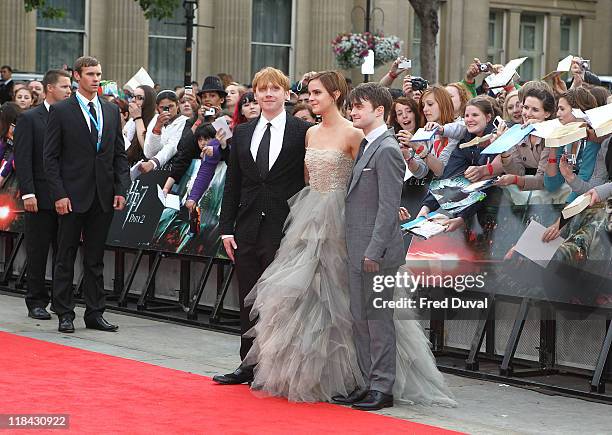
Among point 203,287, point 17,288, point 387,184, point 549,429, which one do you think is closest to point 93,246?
point 203,287

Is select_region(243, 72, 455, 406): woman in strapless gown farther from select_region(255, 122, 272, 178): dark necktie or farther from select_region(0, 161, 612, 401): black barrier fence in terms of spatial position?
select_region(0, 161, 612, 401): black barrier fence

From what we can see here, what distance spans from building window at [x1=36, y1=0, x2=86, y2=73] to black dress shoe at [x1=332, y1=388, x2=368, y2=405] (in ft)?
84.6

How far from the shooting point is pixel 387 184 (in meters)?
8.70

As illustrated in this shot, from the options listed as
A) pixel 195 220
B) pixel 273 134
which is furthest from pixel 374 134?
pixel 195 220

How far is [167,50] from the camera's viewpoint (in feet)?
117

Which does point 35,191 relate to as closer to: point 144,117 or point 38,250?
point 38,250

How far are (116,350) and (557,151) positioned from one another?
13.0 ft

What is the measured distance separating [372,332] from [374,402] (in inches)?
18.7

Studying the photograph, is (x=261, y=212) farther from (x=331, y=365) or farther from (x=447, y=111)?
(x=447, y=111)

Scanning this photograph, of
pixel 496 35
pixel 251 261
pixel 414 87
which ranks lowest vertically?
pixel 251 261

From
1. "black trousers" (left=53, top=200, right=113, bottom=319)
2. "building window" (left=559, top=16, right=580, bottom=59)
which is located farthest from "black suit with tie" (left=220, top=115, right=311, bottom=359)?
"building window" (left=559, top=16, right=580, bottom=59)

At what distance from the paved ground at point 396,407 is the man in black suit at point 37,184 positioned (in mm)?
289

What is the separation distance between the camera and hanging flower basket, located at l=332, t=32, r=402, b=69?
112 ft

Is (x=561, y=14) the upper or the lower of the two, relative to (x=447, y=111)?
upper
